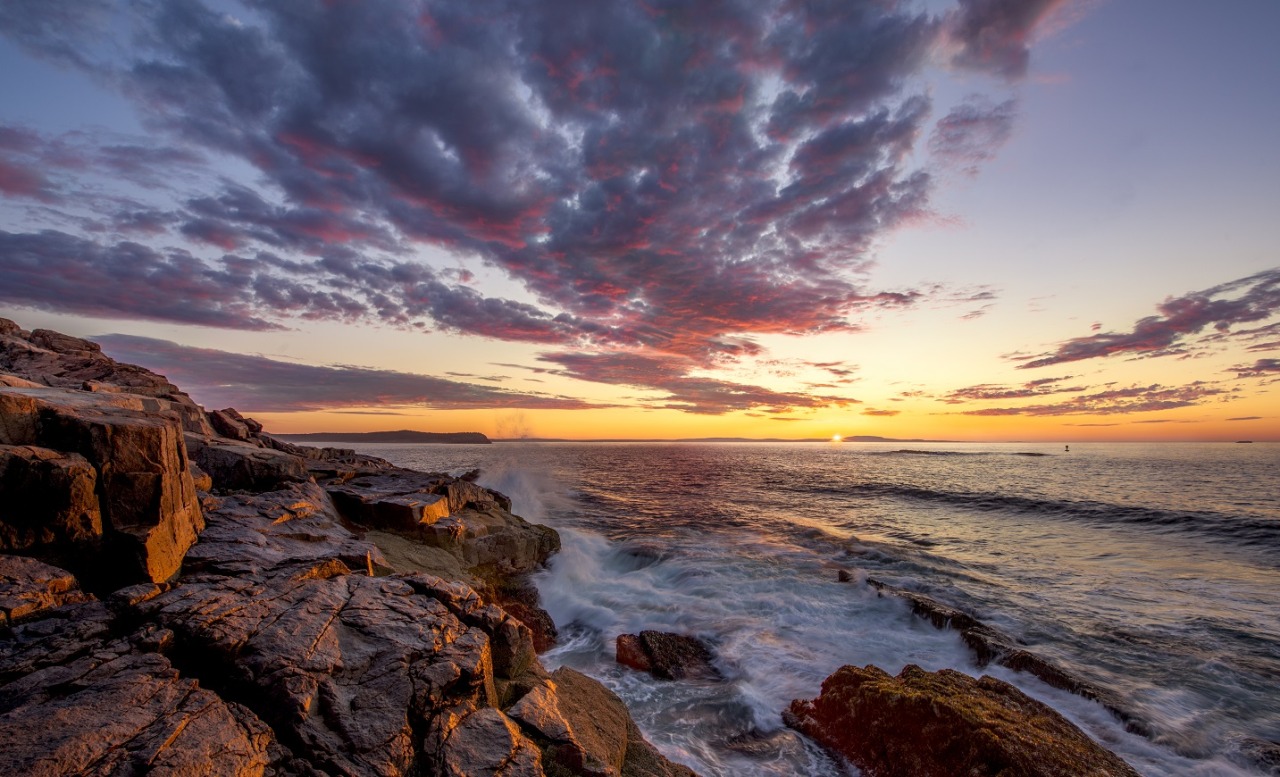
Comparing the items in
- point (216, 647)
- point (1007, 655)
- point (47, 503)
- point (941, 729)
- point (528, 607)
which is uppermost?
point (47, 503)

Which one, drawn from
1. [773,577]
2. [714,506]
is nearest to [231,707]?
[773,577]

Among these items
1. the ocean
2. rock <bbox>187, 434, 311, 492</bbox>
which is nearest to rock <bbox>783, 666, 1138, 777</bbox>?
the ocean

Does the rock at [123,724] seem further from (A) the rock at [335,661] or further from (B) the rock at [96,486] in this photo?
(B) the rock at [96,486]

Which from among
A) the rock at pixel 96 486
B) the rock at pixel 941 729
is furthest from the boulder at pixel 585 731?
the rock at pixel 96 486

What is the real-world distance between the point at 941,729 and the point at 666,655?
6.24 m

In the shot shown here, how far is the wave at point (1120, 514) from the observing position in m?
25.8

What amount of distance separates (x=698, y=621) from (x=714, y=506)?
23327mm

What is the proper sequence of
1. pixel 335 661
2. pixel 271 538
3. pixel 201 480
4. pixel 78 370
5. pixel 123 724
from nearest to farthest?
pixel 123 724, pixel 335 661, pixel 271 538, pixel 201 480, pixel 78 370

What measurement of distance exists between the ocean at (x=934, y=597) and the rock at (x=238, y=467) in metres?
8.77

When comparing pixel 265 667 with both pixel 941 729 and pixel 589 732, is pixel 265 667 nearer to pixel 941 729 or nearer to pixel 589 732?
pixel 589 732

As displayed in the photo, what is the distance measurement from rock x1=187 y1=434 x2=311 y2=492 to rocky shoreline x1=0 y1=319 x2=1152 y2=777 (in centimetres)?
198

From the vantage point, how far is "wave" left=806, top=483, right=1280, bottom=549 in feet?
84.6

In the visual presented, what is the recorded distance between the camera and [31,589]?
17.7 feet

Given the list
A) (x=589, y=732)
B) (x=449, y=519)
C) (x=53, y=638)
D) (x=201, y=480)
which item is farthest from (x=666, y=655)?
(x=201, y=480)
